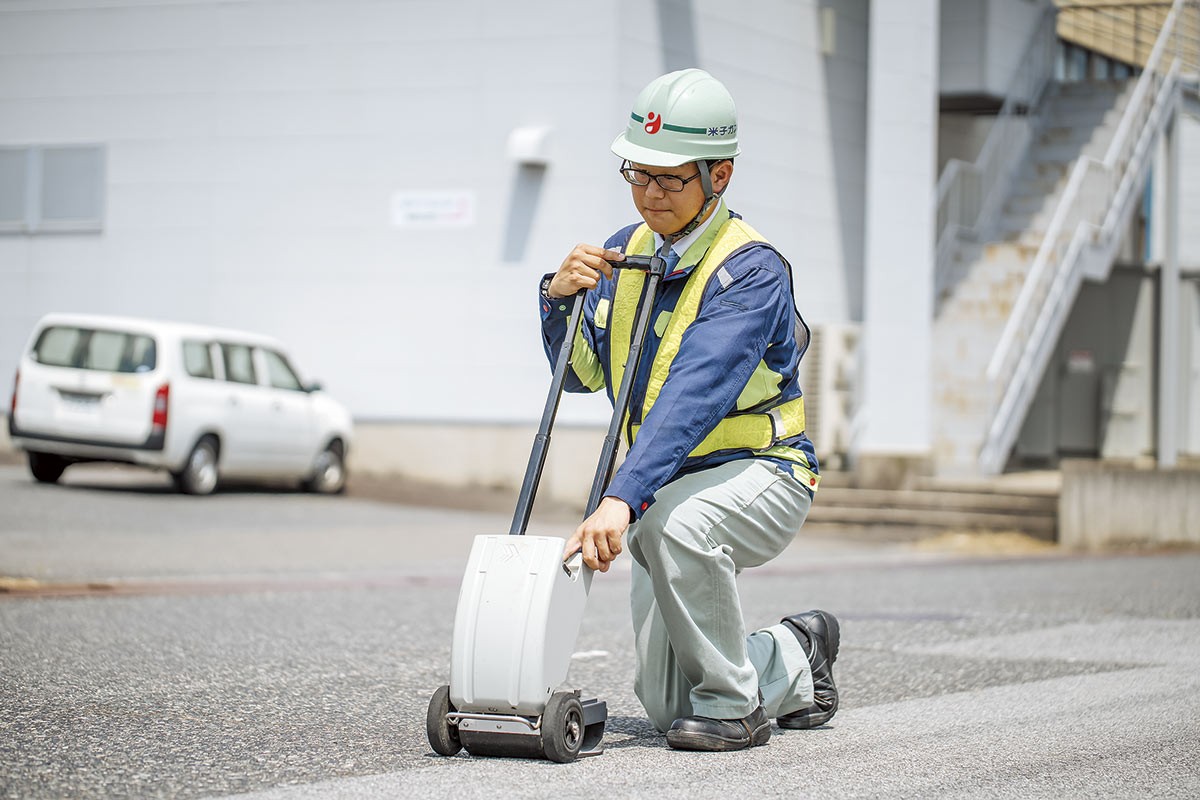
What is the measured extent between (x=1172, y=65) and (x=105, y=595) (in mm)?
16396

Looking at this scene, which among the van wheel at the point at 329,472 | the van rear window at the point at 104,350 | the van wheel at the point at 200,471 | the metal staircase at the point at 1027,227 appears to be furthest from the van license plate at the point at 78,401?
the metal staircase at the point at 1027,227

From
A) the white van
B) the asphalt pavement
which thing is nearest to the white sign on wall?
the white van

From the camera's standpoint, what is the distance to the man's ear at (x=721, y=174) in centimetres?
515

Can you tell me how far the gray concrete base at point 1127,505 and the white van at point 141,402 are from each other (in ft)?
26.6

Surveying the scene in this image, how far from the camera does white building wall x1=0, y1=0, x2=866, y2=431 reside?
19.7 meters

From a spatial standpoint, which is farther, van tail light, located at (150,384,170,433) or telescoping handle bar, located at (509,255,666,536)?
van tail light, located at (150,384,170,433)

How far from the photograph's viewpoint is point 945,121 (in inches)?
966

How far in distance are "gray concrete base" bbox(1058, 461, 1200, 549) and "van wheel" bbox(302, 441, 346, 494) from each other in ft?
25.7

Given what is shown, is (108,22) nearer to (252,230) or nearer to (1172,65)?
(252,230)

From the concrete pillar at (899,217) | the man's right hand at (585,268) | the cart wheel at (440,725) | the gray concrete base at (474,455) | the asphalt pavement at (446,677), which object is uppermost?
the concrete pillar at (899,217)

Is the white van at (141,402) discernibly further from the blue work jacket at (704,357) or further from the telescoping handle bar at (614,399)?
the telescoping handle bar at (614,399)

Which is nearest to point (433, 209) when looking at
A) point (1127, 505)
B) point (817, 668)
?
point (1127, 505)

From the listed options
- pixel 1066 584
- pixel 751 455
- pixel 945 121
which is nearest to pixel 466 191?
pixel 945 121

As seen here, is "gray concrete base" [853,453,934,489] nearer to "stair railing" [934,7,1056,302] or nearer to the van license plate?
"stair railing" [934,7,1056,302]
